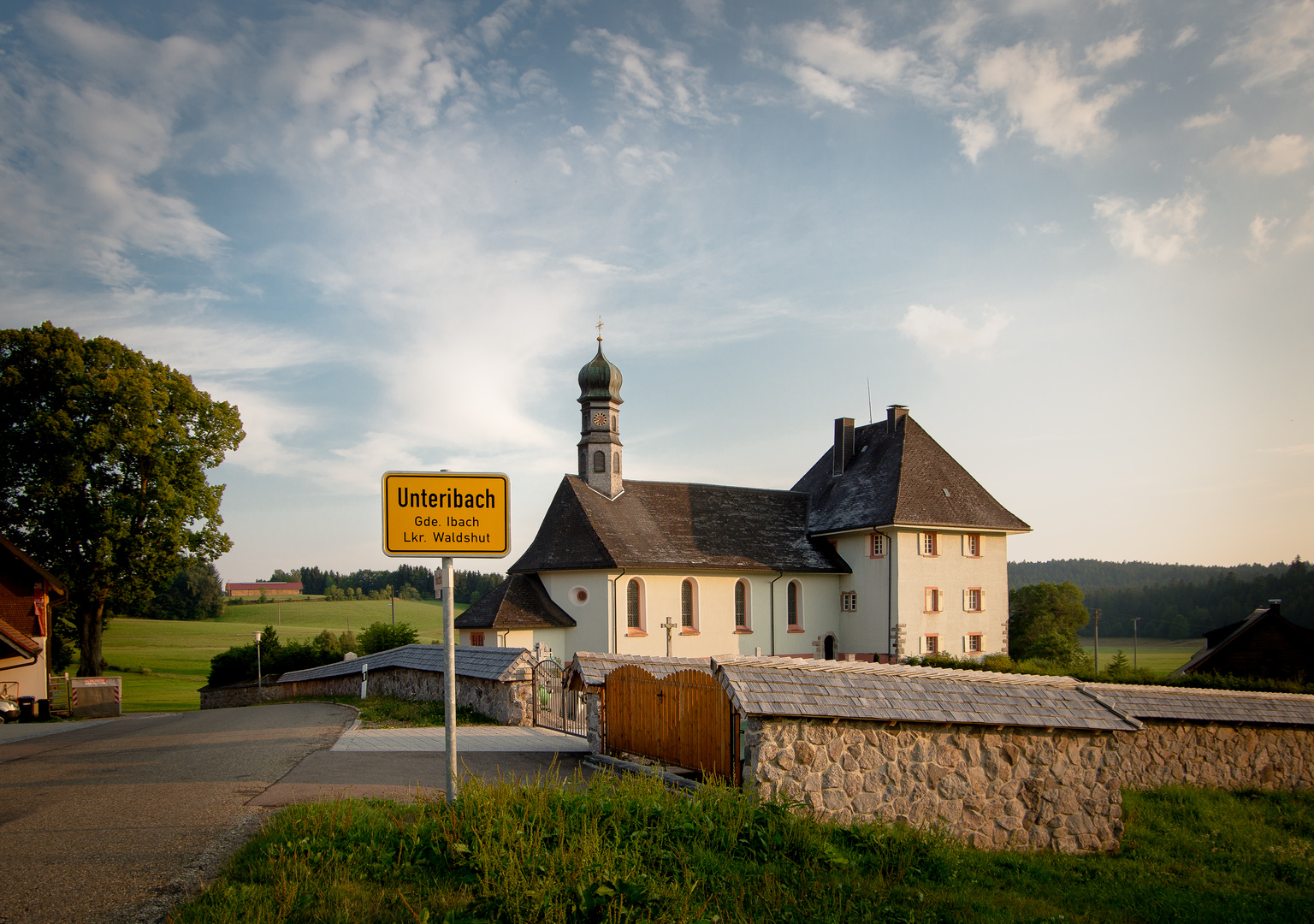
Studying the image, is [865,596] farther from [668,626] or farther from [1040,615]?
[1040,615]

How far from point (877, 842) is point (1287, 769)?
43.7 feet

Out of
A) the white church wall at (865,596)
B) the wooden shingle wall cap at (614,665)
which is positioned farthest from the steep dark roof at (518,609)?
the wooden shingle wall cap at (614,665)

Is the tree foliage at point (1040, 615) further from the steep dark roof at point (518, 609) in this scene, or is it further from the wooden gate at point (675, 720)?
the wooden gate at point (675, 720)

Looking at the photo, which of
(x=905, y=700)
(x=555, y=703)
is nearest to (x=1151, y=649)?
(x=555, y=703)

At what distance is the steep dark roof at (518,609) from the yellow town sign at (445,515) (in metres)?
26.7

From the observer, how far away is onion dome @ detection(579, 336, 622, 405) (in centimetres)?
3881

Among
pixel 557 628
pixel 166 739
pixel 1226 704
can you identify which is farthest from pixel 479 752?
pixel 557 628

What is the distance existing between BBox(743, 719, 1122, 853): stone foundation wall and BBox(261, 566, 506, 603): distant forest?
3788 inches

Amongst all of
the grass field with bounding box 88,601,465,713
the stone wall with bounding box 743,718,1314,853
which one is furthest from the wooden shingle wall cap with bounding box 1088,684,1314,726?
the grass field with bounding box 88,601,465,713

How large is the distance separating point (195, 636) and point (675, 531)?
152 feet

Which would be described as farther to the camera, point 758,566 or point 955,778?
point 758,566

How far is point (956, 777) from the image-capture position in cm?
970

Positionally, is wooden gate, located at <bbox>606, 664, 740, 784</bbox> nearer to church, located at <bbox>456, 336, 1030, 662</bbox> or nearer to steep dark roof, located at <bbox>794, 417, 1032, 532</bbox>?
church, located at <bbox>456, 336, 1030, 662</bbox>

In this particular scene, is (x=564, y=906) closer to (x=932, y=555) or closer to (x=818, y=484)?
(x=932, y=555)
